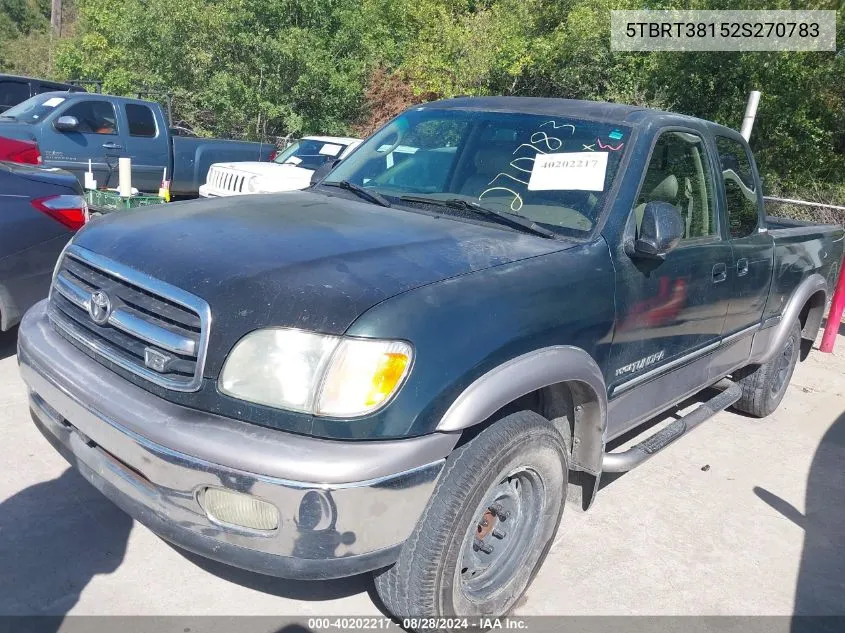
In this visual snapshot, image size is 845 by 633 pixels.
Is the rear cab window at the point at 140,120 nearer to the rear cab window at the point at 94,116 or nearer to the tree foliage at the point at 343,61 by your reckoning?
the rear cab window at the point at 94,116

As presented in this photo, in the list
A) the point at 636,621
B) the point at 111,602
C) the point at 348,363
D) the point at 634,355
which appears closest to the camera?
the point at 348,363

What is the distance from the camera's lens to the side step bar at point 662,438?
3.38m

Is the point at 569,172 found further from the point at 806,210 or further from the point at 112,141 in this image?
the point at 112,141

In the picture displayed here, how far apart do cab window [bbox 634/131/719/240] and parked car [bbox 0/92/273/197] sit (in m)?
9.39

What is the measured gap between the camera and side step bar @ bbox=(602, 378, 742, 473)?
3.38 m

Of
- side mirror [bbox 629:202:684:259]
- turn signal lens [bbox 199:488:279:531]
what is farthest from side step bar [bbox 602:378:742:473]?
turn signal lens [bbox 199:488:279:531]

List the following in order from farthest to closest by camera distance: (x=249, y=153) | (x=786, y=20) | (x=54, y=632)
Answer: (x=249, y=153)
(x=786, y=20)
(x=54, y=632)

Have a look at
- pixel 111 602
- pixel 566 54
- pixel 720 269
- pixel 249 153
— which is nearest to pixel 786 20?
pixel 566 54

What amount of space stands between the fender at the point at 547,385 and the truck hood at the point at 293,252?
1.25ft

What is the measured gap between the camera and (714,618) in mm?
3125

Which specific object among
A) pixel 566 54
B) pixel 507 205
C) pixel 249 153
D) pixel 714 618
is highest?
pixel 566 54

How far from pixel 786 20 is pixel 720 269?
975 cm

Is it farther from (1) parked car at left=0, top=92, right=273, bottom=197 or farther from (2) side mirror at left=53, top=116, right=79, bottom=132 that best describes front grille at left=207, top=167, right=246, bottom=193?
(2) side mirror at left=53, top=116, right=79, bottom=132

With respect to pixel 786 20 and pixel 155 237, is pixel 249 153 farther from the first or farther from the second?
pixel 155 237
